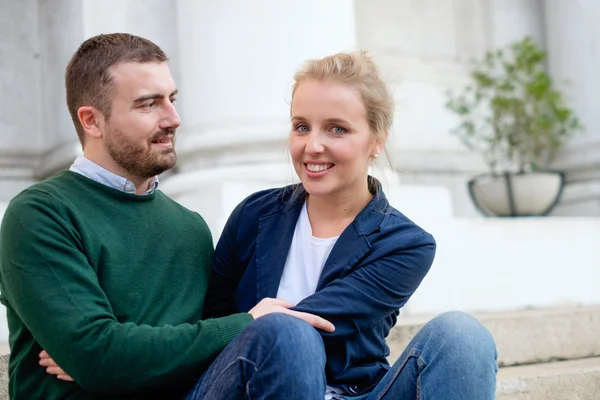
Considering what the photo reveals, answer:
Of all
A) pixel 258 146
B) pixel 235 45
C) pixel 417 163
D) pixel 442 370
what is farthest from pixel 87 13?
pixel 442 370

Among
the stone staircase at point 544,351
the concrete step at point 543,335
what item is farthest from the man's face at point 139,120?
the concrete step at point 543,335

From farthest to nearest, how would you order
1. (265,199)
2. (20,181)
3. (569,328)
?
(20,181) → (569,328) → (265,199)

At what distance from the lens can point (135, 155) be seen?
1946mm

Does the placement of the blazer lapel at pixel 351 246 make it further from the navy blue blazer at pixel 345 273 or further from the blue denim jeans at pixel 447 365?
the blue denim jeans at pixel 447 365

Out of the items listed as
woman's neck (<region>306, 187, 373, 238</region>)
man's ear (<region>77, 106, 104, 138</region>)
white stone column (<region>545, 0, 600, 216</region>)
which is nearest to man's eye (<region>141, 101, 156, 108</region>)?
man's ear (<region>77, 106, 104, 138</region>)

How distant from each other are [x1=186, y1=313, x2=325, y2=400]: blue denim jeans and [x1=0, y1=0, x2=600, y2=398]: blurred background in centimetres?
151

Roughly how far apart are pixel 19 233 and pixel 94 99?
0.42 meters

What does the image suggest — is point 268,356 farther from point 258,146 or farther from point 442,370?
point 258,146

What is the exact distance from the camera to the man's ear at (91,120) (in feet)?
6.40

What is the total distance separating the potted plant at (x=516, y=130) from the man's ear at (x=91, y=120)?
2.94 meters

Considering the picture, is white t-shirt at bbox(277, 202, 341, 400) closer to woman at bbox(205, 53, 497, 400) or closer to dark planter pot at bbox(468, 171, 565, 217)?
woman at bbox(205, 53, 497, 400)

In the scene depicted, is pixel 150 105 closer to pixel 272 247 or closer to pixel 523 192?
pixel 272 247

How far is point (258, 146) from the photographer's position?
347cm

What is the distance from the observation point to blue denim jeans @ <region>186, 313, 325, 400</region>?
1.62 meters
